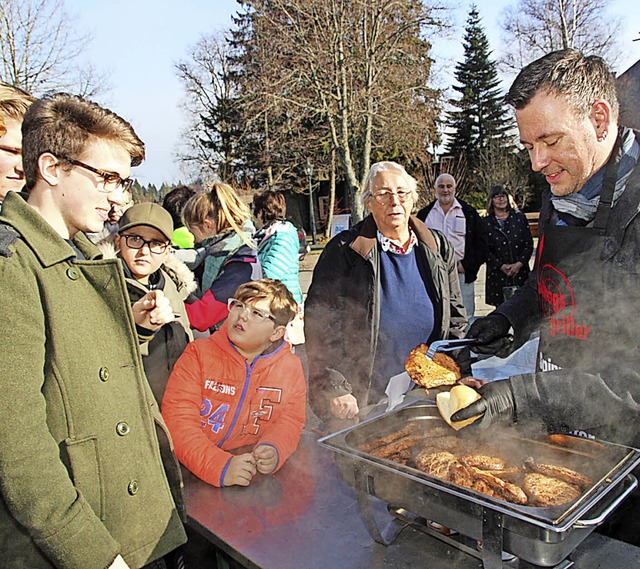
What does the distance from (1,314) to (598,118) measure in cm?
190

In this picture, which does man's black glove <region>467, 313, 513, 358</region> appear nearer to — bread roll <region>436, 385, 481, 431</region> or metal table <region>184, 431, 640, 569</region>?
bread roll <region>436, 385, 481, 431</region>

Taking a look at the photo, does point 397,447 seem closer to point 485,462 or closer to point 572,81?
point 485,462

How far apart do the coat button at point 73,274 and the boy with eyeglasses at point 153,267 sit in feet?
3.63

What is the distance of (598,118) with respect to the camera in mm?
1768

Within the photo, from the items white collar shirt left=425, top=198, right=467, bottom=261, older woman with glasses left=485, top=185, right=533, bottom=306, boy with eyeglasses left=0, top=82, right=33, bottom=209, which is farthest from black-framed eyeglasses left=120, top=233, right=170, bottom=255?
older woman with glasses left=485, top=185, right=533, bottom=306

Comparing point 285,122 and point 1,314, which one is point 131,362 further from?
point 285,122

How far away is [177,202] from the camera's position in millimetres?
4969

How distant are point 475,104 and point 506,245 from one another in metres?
30.3

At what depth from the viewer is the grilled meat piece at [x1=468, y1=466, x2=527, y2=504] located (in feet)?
4.45

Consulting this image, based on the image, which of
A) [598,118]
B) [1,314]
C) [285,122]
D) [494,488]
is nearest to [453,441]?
[494,488]

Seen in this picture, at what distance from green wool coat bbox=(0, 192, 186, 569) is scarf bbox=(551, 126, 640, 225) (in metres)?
1.60

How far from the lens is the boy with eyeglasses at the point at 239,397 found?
2.11 metres

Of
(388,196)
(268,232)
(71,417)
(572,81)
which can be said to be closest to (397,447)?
(71,417)

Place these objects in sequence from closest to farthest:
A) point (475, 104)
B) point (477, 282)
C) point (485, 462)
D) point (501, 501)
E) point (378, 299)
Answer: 1. point (501, 501)
2. point (485, 462)
3. point (378, 299)
4. point (477, 282)
5. point (475, 104)
